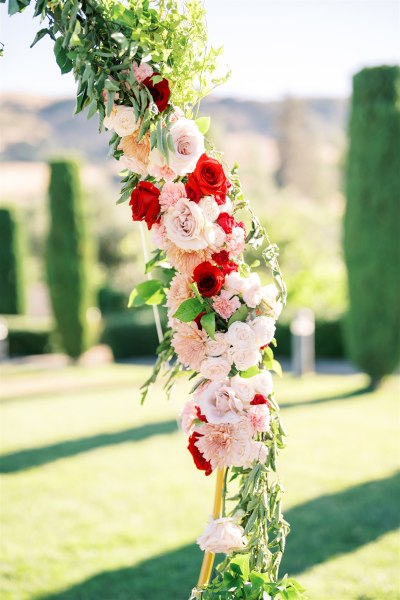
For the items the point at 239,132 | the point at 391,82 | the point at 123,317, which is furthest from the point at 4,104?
the point at 391,82

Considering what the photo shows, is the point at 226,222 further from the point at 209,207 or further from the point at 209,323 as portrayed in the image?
the point at 209,323

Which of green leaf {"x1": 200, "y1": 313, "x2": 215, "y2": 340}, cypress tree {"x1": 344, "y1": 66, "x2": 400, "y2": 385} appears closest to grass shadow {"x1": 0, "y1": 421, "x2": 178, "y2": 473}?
Answer: cypress tree {"x1": 344, "y1": 66, "x2": 400, "y2": 385}

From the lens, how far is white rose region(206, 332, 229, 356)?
189 centimetres

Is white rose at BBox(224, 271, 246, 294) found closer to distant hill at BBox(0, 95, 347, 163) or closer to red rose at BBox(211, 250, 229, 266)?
red rose at BBox(211, 250, 229, 266)

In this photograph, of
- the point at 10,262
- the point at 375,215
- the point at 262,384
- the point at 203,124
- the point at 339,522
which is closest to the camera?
the point at 262,384

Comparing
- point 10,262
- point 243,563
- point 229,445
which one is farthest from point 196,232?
point 10,262

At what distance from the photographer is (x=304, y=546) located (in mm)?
4000

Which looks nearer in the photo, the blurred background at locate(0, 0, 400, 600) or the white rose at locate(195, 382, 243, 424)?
the white rose at locate(195, 382, 243, 424)

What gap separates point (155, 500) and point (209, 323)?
342cm

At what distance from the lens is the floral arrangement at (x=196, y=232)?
71.5 inches

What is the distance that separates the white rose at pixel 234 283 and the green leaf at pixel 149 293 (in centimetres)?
36

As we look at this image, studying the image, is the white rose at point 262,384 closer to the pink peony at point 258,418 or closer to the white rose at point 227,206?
the pink peony at point 258,418

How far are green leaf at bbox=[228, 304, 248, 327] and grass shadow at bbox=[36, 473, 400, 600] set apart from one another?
213 centimetres

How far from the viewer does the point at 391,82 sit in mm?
8609
